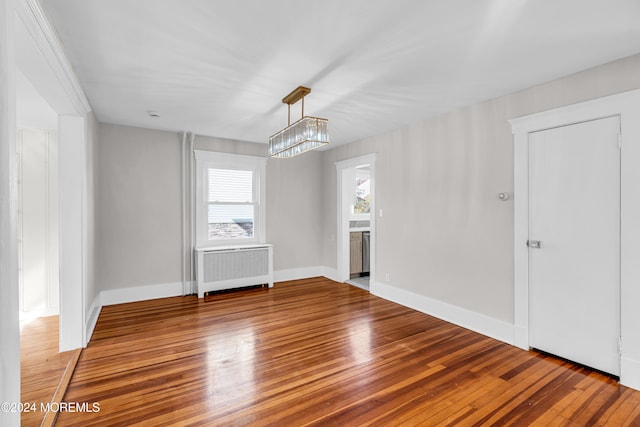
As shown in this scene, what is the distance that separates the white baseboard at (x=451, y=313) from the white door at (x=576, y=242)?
0.26m

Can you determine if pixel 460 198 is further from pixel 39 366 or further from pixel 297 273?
pixel 39 366

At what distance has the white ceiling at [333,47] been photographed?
180 centimetres

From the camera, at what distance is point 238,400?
2.12 m

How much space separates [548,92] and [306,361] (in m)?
3.20

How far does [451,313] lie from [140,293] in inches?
164

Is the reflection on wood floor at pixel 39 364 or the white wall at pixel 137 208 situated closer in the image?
the reflection on wood floor at pixel 39 364

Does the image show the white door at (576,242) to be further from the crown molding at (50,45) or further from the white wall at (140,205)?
the white wall at (140,205)

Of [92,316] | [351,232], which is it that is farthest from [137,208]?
[351,232]

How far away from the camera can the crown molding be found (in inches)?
61.3

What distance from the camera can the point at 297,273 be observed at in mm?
5750

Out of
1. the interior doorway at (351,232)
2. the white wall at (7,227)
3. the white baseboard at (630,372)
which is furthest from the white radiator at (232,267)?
the white baseboard at (630,372)

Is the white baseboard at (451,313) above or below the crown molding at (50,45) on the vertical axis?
below

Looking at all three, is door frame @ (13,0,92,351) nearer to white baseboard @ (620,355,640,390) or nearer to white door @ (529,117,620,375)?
white door @ (529,117,620,375)

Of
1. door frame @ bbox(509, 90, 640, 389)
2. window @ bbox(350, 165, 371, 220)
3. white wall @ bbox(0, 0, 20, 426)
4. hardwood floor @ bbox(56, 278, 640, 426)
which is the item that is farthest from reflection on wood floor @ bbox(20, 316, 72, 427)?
window @ bbox(350, 165, 371, 220)
